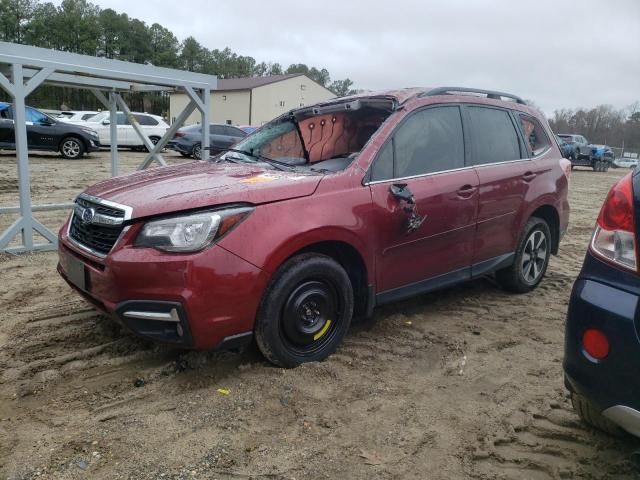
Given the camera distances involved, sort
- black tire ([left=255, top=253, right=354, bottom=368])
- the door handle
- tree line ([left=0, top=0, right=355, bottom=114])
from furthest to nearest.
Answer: tree line ([left=0, top=0, right=355, bottom=114]), the door handle, black tire ([left=255, top=253, right=354, bottom=368])

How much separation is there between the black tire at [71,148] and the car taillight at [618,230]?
53.4 ft

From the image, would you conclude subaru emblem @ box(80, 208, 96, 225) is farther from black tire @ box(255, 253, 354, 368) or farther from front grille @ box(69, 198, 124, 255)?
black tire @ box(255, 253, 354, 368)

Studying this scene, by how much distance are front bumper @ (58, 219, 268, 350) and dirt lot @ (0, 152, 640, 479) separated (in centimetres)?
40

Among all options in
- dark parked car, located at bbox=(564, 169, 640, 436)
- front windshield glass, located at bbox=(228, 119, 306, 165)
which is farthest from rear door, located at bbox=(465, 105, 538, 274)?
dark parked car, located at bbox=(564, 169, 640, 436)

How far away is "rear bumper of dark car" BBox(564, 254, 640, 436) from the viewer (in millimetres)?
1939

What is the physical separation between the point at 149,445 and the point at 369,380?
1.32 meters

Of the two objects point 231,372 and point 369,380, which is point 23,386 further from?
point 369,380

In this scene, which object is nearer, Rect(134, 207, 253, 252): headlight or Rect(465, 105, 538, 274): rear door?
Rect(134, 207, 253, 252): headlight

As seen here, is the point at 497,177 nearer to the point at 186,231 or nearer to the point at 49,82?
the point at 186,231

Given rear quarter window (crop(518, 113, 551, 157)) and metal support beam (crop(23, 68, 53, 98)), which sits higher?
metal support beam (crop(23, 68, 53, 98))

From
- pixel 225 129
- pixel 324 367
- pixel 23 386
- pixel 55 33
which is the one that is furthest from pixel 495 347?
pixel 55 33

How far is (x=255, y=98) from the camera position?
157 ft

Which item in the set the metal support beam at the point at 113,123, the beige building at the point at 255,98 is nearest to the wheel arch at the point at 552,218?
the metal support beam at the point at 113,123

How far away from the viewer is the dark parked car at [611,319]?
1.95 metres
